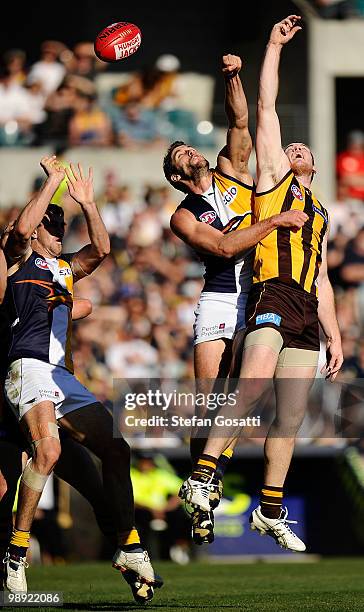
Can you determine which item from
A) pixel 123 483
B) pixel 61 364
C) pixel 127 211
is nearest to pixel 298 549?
pixel 123 483

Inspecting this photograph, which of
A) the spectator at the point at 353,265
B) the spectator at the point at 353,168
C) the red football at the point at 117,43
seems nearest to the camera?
the red football at the point at 117,43

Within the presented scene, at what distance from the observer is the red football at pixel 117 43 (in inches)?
383

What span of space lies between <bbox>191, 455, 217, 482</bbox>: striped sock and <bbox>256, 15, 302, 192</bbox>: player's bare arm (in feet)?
6.36

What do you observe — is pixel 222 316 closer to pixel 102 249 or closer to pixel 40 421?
pixel 102 249

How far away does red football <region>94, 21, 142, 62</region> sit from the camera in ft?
31.9

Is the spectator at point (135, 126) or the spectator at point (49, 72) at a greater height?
the spectator at point (49, 72)

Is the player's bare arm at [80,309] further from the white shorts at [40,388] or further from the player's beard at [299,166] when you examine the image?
the player's beard at [299,166]

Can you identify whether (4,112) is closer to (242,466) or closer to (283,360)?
(242,466)

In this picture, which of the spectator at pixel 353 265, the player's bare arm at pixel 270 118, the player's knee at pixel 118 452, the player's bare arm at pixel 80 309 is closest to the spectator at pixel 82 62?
the spectator at pixel 353 265

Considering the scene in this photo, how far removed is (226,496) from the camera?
649 inches

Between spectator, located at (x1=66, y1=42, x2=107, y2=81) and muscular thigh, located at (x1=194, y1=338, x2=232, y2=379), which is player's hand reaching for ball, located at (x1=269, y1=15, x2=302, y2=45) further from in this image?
spectator, located at (x1=66, y1=42, x2=107, y2=81)

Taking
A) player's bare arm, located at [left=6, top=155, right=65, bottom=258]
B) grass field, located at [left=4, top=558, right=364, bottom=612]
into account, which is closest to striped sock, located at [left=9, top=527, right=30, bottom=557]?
grass field, located at [left=4, top=558, right=364, bottom=612]

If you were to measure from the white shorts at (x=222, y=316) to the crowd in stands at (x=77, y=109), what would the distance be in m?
11.1

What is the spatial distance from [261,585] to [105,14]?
14448mm
